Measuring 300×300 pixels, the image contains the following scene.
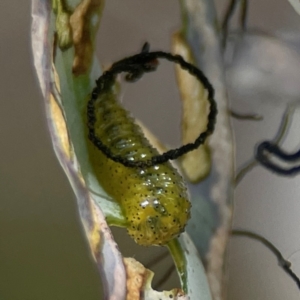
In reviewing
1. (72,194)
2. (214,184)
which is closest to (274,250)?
(214,184)

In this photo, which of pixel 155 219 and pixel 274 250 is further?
pixel 274 250

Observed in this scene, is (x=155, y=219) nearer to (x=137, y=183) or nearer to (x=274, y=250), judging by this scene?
(x=137, y=183)

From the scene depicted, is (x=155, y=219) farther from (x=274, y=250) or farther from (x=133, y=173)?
(x=274, y=250)

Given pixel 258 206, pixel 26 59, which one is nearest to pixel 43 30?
pixel 26 59

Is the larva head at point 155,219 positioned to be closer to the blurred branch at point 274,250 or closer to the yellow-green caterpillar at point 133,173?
the yellow-green caterpillar at point 133,173

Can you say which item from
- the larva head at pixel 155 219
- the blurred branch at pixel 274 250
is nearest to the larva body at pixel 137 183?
the larva head at pixel 155 219

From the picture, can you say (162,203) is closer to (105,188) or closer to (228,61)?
(105,188)

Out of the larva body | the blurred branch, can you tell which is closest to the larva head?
the larva body
